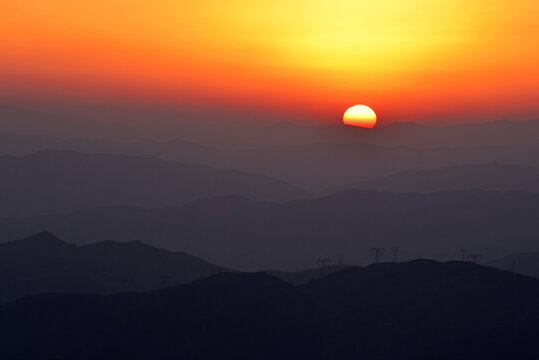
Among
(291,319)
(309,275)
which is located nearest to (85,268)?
(309,275)

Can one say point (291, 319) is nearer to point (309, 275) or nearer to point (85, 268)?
point (85, 268)

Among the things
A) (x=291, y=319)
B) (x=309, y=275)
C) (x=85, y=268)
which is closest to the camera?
(x=291, y=319)

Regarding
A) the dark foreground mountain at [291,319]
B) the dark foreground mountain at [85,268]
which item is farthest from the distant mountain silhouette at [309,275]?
the dark foreground mountain at [291,319]

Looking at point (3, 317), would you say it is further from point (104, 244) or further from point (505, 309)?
point (104, 244)

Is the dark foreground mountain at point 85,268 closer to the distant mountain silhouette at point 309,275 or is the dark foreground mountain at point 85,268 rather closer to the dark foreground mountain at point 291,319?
the distant mountain silhouette at point 309,275

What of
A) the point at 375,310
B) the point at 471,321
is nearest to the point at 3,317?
the point at 375,310

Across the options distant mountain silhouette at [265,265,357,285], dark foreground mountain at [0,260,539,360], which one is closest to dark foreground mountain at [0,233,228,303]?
distant mountain silhouette at [265,265,357,285]
